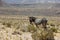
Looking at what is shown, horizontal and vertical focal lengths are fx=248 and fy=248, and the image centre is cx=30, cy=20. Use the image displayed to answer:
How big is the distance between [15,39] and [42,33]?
7.82 ft

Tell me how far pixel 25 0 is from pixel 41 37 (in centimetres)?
17147

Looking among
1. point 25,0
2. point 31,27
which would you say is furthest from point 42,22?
point 25,0

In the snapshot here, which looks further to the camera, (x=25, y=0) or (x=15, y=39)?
(x=25, y=0)

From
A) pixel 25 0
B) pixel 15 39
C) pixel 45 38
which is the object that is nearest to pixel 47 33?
pixel 45 38

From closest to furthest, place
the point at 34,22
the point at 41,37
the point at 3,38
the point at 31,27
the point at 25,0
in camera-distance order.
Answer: the point at 3,38
the point at 41,37
the point at 31,27
the point at 34,22
the point at 25,0

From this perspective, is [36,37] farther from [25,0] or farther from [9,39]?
[25,0]

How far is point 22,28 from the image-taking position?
23406mm

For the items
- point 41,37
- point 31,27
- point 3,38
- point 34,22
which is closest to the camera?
point 3,38

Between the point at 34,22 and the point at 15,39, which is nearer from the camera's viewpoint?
the point at 15,39

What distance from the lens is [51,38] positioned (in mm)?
17188

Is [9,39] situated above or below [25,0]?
above

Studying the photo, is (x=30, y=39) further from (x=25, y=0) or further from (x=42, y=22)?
(x=25, y=0)

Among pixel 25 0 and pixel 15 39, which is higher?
pixel 15 39

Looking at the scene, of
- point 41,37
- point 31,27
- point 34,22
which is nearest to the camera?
point 41,37
